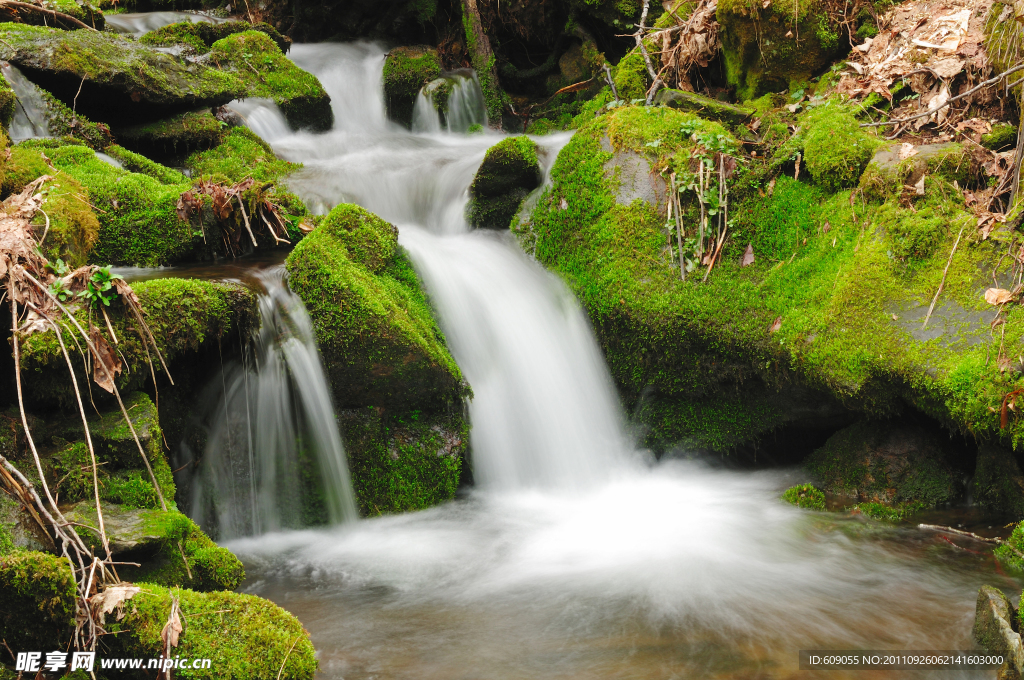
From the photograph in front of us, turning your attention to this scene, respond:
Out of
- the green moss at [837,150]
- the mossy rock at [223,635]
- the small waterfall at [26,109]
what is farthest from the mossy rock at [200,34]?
the mossy rock at [223,635]

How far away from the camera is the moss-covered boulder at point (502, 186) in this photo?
666cm

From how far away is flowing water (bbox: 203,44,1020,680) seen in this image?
10.4 feet

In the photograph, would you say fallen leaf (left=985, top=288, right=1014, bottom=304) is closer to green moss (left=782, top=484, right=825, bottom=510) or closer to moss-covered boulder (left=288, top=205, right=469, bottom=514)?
green moss (left=782, top=484, right=825, bottom=510)

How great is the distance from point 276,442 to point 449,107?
24.8 feet

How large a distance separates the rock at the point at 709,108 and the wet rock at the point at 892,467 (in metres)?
3.14

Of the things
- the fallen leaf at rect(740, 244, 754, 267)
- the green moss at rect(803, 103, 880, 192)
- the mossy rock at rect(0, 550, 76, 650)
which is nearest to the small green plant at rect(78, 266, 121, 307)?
the mossy rock at rect(0, 550, 76, 650)

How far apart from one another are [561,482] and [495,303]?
1612mm

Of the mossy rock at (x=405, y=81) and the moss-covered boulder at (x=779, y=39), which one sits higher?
the mossy rock at (x=405, y=81)

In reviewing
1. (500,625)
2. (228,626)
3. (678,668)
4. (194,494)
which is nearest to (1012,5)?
(678,668)

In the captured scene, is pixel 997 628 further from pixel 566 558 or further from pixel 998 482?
pixel 566 558

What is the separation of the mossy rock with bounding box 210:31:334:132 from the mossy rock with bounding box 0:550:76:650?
818cm

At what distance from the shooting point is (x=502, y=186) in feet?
22.4

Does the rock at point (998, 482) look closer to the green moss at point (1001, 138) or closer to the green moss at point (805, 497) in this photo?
the green moss at point (805, 497)

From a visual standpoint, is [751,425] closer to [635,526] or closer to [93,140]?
[635,526]
